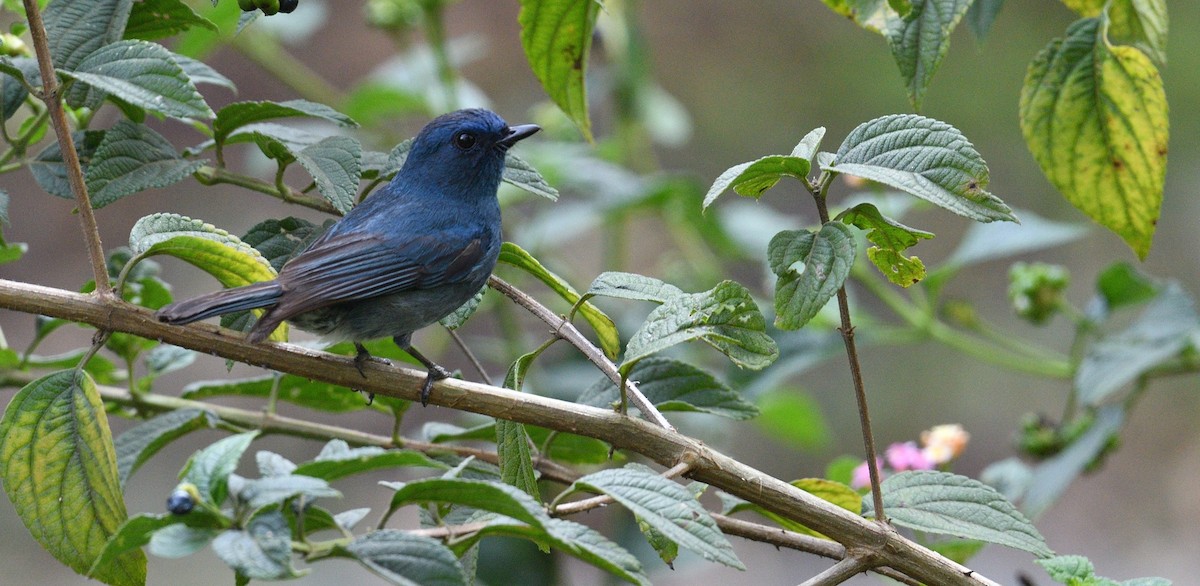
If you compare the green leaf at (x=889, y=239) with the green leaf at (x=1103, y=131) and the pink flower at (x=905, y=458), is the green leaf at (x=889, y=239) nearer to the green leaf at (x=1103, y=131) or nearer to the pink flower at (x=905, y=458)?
the green leaf at (x=1103, y=131)

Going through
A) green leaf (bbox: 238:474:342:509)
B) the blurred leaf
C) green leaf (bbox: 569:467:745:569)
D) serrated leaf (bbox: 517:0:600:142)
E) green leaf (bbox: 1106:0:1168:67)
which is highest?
the blurred leaf

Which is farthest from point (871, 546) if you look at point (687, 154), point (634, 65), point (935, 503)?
point (687, 154)

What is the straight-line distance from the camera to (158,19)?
222cm

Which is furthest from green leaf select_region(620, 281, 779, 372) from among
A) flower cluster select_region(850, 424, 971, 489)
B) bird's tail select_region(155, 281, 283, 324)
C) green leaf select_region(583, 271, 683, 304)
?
flower cluster select_region(850, 424, 971, 489)

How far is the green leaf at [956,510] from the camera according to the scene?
1.78m

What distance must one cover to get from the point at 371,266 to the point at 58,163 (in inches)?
26.5

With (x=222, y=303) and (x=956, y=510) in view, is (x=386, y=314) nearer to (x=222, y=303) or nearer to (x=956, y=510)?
(x=222, y=303)

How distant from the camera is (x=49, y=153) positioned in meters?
2.16

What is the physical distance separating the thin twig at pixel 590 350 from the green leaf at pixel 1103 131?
863mm

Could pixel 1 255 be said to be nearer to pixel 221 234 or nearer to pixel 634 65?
pixel 221 234

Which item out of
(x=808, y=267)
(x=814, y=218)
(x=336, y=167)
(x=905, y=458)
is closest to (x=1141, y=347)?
(x=905, y=458)

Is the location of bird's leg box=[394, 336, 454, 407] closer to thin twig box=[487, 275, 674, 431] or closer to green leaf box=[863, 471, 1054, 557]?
thin twig box=[487, 275, 674, 431]

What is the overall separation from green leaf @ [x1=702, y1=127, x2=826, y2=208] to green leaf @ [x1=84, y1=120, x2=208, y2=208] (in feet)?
3.37

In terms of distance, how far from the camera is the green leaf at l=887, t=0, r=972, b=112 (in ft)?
5.83
